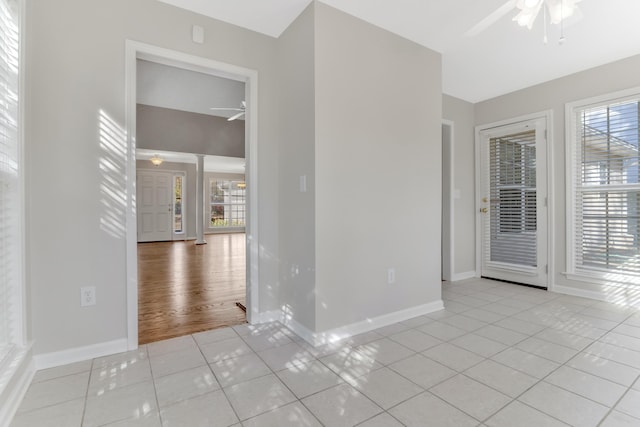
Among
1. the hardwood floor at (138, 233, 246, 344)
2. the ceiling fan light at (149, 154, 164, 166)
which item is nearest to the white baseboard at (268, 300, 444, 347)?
the hardwood floor at (138, 233, 246, 344)

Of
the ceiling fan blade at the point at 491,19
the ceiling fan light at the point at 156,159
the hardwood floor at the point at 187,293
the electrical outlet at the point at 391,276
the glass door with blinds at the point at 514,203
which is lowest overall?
the hardwood floor at the point at 187,293

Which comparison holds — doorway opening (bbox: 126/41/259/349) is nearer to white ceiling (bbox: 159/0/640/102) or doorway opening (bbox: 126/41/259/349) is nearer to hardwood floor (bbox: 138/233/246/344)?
hardwood floor (bbox: 138/233/246/344)

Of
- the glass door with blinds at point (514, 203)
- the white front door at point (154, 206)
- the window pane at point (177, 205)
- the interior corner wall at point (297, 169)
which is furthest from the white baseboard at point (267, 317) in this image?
the window pane at point (177, 205)

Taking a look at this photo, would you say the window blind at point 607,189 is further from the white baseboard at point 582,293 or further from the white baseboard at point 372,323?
the white baseboard at point 372,323

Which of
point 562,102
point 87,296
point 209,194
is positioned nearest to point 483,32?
point 562,102

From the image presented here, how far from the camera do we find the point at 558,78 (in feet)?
11.8

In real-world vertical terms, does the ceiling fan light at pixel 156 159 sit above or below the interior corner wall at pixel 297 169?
above

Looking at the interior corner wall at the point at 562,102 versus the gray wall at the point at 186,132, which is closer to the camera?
the interior corner wall at the point at 562,102

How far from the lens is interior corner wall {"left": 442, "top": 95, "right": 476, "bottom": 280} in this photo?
13.9 feet

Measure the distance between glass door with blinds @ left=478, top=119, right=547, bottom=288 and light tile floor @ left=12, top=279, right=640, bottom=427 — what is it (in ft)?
4.58

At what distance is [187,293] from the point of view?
355cm

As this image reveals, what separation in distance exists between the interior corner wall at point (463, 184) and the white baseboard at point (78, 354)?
12.6 ft

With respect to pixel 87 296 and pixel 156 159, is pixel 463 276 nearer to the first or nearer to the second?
pixel 87 296

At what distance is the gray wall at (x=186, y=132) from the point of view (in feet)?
18.7
